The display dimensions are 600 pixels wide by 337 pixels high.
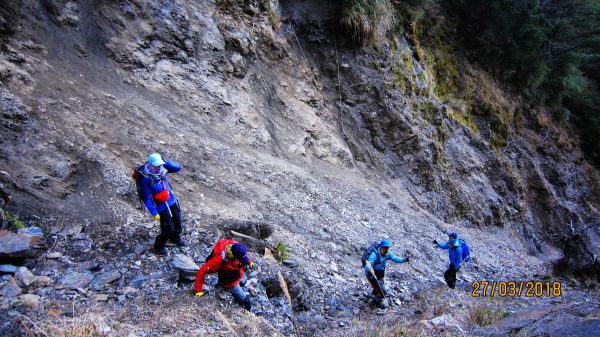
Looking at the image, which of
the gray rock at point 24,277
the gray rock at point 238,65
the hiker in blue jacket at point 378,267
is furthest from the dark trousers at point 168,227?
the gray rock at point 238,65

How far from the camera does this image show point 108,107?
7.28 metres

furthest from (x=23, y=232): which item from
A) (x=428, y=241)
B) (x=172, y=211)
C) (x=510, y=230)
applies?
(x=510, y=230)

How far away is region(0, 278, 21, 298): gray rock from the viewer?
3.90 metres

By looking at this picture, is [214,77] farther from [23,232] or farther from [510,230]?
[510,230]

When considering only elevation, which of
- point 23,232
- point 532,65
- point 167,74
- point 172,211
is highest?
point 532,65

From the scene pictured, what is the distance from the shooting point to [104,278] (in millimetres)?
4691

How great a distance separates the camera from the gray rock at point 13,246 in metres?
4.34

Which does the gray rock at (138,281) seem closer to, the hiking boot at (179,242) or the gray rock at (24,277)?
the hiking boot at (179,242)

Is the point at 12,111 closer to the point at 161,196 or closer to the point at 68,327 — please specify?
the point at 161,196

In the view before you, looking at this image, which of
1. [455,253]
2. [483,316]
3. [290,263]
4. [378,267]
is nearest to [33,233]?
[290,263]

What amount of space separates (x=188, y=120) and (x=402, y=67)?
8.12m

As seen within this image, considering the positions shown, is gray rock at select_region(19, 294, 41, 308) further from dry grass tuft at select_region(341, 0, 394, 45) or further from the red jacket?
dry grass tuft at select_region(341, 0, 394, 45)

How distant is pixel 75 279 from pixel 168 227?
3.95ft

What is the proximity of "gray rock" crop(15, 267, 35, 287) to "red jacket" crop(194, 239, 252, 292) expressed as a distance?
69.4 inches
